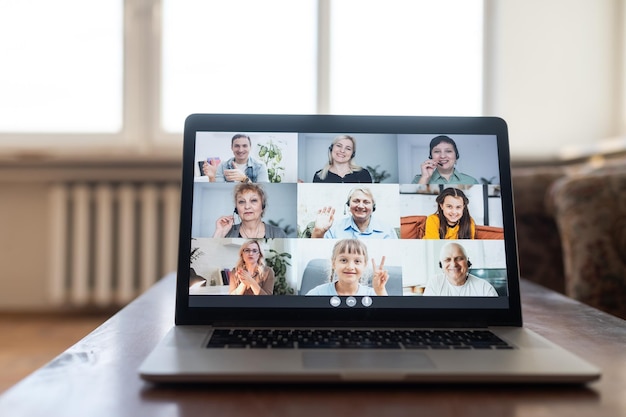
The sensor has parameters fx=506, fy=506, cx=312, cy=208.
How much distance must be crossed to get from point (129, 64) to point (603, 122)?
236 cm

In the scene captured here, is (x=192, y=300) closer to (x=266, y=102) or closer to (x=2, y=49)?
(x=266, y=102)

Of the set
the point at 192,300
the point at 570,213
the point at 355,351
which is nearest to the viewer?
the point at 355,351

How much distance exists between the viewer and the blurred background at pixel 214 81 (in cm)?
244

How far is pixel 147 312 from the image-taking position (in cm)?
73

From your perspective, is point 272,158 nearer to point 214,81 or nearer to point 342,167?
point 342,167

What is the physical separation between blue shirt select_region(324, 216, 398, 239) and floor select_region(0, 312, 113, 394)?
144cm

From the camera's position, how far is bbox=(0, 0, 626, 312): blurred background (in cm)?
244

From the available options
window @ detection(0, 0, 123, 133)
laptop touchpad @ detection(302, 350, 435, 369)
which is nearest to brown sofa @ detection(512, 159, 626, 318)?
laptop touchpad @ detection(302, 350, 435, 369)

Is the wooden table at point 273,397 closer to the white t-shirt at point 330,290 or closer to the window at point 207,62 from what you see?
the white t-shirt at point 330,290

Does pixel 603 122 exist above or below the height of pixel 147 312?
above

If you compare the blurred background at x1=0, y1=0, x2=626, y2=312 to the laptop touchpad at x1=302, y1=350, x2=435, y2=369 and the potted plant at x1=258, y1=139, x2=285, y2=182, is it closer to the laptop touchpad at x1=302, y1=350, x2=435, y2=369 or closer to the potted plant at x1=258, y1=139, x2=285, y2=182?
the potted plant at x1=258, y1=139, x2=285, y2=182

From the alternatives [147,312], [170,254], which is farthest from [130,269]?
[147,312]

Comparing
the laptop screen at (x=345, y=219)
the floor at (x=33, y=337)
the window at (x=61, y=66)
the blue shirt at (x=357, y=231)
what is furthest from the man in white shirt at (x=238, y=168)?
the window at (x=61, y=66)

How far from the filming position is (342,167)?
Result: 2.15 ft
